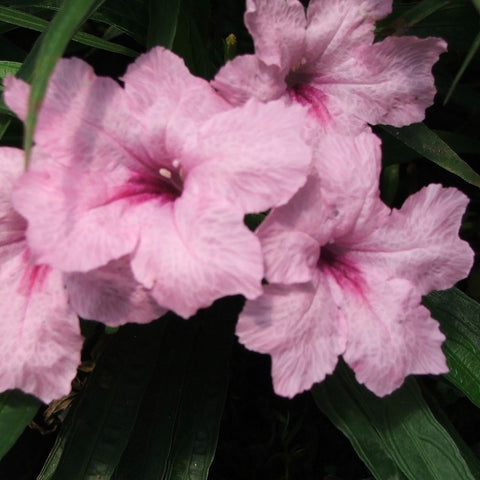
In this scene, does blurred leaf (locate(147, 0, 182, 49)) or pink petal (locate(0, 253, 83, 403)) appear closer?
pink petal (locate(0, 253, 83, 403))

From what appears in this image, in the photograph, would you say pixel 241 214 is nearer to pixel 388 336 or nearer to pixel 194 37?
pixel 388 336

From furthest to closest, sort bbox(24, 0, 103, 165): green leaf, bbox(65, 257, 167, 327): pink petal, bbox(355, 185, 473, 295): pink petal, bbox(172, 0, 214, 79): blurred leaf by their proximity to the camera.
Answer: bbox(172, 0, 214, 79): blurred leaf → bbox(355, 185, 473, 295): pink petal → bbox(65, 257, 167, 327): pink petal → bbox(24, 0, 103, 165): green leaf

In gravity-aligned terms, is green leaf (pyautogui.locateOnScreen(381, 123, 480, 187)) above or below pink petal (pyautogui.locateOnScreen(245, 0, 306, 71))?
below

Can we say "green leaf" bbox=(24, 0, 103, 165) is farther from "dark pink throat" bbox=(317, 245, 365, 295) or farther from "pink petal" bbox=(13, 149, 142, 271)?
"dark pink throat" bbox=(317, 245, 365, 295)

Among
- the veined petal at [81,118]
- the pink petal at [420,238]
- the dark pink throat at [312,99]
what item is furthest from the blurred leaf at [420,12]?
the veined petal at [81,118]

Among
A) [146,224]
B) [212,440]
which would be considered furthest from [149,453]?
[146,224]

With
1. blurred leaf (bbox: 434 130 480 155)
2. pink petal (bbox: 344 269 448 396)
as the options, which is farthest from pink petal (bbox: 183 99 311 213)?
blurred leaf (bbox: 434 130 480 155)

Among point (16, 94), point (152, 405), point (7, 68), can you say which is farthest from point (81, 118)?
point (152, 405)
